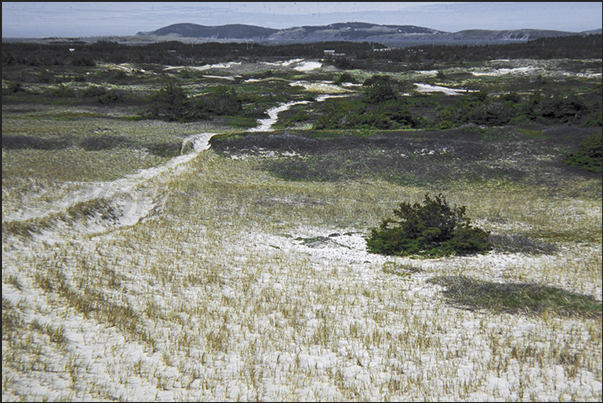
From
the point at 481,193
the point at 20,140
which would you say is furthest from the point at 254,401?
the point at 20,140

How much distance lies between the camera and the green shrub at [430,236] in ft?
48.8

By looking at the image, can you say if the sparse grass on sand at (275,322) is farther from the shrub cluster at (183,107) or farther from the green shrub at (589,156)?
the shrub cluster at (183,107)

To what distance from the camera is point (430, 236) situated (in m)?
16.0

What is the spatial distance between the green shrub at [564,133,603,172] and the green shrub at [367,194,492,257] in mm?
14074

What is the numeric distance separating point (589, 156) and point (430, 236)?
16742 millimetres

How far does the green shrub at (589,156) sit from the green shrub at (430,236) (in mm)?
14074

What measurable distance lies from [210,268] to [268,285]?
231 cm

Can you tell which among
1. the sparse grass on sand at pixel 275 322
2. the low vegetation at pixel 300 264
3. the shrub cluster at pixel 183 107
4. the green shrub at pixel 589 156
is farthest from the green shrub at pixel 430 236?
the shrub cluster at pixel 183 107

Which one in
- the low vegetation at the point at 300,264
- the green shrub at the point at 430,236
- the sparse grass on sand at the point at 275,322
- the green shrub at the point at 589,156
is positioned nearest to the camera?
the sparse grass on sand at the point at 275,322

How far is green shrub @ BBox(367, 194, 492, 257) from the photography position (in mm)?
14883

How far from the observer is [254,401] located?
6.69 metres

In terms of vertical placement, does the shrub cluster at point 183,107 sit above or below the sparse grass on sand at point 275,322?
above

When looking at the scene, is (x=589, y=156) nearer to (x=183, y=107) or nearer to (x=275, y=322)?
(x=275, y=322)

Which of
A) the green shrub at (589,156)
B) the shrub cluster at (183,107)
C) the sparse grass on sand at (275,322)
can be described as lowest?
the sparse grass on sand at (275,322)
